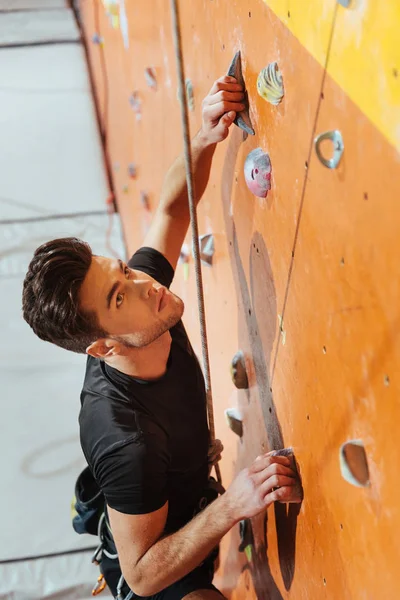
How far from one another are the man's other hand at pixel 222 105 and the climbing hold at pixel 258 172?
9cm

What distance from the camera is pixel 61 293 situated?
3.41 feet

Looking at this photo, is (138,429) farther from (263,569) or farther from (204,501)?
(263,569)

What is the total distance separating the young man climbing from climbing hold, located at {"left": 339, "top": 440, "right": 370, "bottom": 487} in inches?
8.8

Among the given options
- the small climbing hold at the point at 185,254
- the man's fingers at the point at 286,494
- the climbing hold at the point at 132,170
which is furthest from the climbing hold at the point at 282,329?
the climbing hold at the point at 132,170

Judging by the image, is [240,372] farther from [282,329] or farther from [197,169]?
[197,169]

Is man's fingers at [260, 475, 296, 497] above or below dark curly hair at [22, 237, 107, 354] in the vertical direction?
below

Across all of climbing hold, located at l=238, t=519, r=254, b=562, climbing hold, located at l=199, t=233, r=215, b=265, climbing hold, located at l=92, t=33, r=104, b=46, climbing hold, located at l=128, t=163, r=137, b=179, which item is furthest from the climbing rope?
climbing hold, located at l=92, t=33, r=104, b=46

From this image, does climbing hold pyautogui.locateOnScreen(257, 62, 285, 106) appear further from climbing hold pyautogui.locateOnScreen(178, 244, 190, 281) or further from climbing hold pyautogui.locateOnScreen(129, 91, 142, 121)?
climbing hold pyautogui.locateOnScreen(129, 91, 142, 121)

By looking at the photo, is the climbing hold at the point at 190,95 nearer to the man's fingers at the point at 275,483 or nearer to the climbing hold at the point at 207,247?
the climbing hold at the point at 207,247

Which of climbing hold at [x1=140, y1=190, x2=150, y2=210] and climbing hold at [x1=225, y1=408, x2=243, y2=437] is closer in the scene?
climbing hold at [x1=225, y1=408, x2=243, y2=437]

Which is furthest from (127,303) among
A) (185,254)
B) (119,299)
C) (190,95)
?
(185,254)

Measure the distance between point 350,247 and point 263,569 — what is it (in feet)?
2.76

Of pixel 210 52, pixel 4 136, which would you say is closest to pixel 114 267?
pixel 210 52

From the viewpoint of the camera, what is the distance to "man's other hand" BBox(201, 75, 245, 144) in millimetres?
1051
